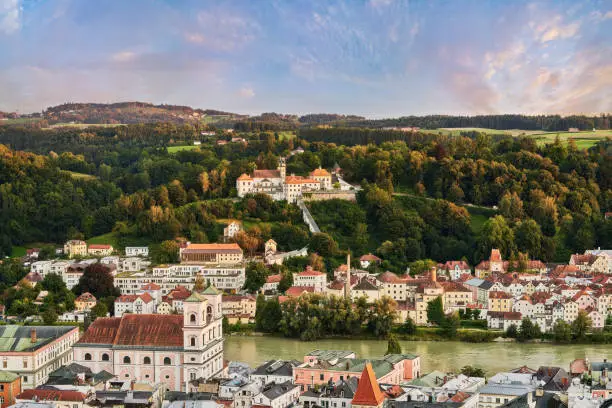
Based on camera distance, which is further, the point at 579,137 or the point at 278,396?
the point at 579,137

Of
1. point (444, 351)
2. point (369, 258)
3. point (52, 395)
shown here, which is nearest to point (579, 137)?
point (369, 258)

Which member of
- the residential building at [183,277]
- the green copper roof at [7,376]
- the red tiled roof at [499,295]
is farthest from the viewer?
the residential building at [183,277]

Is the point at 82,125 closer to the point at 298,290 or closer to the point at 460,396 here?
the point at 298,290

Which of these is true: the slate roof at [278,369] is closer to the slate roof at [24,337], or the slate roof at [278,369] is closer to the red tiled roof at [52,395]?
the red tiled roof at [52,395]

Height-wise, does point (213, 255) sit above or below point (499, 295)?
above

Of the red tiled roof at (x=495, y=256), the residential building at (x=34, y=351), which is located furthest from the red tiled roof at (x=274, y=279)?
the residential building at (x=34, y=351)

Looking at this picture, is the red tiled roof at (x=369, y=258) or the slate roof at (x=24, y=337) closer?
the slate roof at (x=24, y=337)
